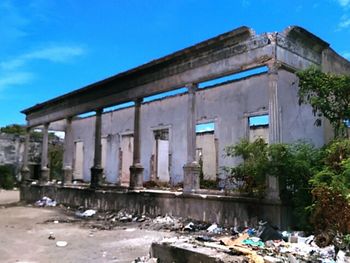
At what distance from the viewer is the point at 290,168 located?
24.6ft

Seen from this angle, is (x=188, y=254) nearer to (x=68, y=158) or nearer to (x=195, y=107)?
(x=195, y=107)

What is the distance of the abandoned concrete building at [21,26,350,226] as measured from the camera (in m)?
8.84

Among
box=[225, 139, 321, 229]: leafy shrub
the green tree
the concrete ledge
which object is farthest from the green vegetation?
the concrete ledge

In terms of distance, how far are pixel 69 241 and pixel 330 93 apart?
6.54 meters

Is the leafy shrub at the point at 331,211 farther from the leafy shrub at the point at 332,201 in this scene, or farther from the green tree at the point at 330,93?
the green tree at the point at 330,93

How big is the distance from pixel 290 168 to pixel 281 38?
10.3 feet

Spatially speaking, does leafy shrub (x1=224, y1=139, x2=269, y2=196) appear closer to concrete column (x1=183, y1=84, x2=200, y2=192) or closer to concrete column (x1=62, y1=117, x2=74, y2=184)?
concrete column (x1=183, y1=84, x2=200, y2=192)

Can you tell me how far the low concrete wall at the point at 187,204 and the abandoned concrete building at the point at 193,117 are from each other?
1.0 inches

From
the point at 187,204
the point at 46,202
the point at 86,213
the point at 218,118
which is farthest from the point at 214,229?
the point at 46,202

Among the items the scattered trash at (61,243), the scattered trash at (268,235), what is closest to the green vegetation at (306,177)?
the scattered trash at (268,235)

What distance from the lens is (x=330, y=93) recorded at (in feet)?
26.8

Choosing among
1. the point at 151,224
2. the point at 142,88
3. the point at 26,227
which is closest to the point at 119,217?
the point at 151,224

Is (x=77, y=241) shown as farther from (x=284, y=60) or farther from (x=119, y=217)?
(x=284, y=60)

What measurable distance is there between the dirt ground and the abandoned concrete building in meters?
1.75
